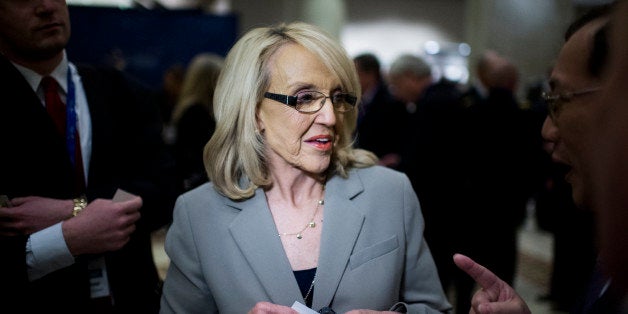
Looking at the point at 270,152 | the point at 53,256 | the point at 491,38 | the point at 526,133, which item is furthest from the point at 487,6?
the point at 53,256

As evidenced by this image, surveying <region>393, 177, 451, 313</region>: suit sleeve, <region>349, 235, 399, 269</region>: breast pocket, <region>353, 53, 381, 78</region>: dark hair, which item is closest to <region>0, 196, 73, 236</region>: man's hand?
<region>349, 235, 399, 269</region>: breast pocket

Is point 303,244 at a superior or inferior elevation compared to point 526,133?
superior

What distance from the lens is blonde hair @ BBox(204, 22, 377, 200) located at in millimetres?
1680

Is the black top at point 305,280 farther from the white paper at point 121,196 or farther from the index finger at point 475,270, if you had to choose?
the white paper at point 121,196

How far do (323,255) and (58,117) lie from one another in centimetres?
95

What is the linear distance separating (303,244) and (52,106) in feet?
2.97

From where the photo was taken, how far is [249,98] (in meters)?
1.68

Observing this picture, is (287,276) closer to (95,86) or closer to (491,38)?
(95,86)

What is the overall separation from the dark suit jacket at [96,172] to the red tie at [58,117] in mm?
34

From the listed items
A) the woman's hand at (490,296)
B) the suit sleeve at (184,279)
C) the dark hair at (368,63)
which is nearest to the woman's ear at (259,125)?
the suit sleeve at (184,279)

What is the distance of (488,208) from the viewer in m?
4.07

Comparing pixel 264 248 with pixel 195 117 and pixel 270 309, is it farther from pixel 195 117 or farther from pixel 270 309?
pixel 195 117

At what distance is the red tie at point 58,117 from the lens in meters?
1.72

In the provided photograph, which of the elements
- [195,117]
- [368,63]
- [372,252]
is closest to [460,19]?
[368,63]
